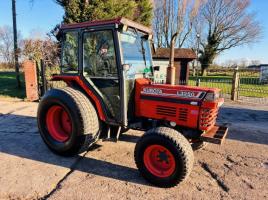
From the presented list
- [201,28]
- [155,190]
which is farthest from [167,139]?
[201,28]

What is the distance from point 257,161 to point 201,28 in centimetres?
2957

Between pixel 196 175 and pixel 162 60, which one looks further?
pixel 162 60

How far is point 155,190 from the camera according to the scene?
10.3 feet

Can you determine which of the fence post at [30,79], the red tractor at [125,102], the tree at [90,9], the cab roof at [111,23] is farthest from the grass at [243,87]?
the fence post at [30,79]

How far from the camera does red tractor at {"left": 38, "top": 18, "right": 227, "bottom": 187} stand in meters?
3.26

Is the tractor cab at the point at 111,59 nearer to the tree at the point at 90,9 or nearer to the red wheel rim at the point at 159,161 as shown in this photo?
the red wheel rim at the point at 159,161

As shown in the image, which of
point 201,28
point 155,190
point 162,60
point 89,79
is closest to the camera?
→ point 155,190

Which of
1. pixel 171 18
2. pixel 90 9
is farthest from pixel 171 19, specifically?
pixel 90 9

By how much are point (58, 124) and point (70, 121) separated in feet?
2.06

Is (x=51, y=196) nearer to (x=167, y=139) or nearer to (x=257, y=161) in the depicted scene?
(x=167, y=139)

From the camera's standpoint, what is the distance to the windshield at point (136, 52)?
3672 mm

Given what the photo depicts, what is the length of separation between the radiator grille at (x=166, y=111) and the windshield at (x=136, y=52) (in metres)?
0.66

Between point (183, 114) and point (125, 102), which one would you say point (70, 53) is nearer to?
point (125, 102)

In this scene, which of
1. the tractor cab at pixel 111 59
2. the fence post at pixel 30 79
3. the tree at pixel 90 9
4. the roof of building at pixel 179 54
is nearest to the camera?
the tractor cab at pixel 111 59
